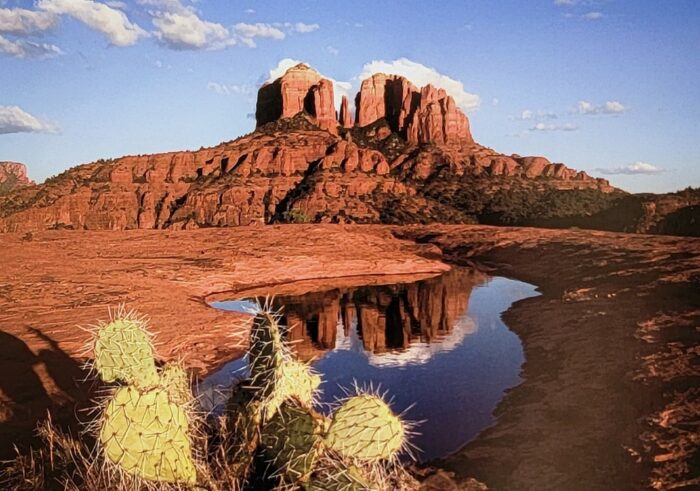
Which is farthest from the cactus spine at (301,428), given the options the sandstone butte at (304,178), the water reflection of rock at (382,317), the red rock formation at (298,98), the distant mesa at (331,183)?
the red rock formation at (298,98)

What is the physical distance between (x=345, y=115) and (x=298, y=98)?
34.0 ft

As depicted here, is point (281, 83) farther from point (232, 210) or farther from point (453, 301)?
point (453, 301)

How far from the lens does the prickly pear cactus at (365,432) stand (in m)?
3.94

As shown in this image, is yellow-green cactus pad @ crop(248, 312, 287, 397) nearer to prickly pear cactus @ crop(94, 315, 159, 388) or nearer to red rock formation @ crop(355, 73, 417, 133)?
prickly pear cactus @ crop(94, 315, 159, 388)

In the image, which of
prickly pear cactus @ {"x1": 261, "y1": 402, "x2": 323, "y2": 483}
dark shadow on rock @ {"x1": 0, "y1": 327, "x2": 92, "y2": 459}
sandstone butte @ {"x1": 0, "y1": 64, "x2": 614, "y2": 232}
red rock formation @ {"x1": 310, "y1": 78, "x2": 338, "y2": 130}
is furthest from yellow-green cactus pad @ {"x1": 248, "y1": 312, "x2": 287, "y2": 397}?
red rock formation @ {"x1": 310, "y1": 78, "x2": 338, "y2": 130}

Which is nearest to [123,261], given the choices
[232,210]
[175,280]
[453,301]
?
[175,280]

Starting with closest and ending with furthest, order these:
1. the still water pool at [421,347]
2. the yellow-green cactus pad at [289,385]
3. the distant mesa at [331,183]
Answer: the yellow-green cactus pad at [289,385]
the still water pool at [421,347]
the distant mesa at [331,183]

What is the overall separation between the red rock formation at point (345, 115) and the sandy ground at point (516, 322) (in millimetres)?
74189

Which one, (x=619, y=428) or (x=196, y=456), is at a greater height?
(x=196, y=456)

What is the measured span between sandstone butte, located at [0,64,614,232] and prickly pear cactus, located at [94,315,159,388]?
2172 inches

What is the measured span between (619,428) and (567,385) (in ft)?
8.91

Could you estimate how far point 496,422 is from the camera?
1092 cm

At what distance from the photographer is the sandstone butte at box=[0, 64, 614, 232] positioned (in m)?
70.2

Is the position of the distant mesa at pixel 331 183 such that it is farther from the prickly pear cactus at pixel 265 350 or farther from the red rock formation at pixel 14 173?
the red rock formation at pixel 14 173
